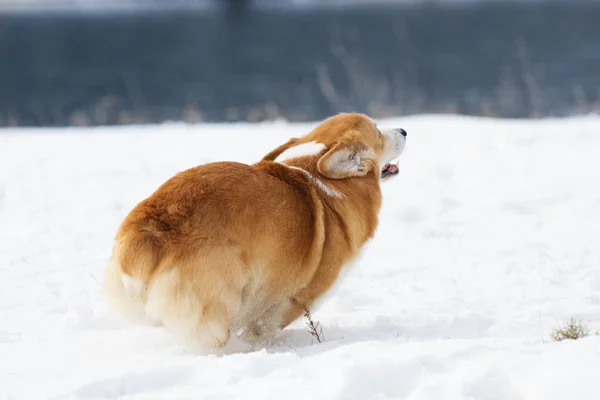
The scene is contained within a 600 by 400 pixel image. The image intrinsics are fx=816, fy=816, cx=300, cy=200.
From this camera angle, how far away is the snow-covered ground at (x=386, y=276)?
140 inches

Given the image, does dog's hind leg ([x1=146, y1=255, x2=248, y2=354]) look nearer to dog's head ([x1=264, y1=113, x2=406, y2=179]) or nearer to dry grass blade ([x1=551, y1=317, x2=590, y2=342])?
dog's head ([x1=264, y1=113, x2=406, y2=179])

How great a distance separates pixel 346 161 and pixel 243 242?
42.7 inches

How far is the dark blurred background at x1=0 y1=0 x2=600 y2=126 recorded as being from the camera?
20734 mm

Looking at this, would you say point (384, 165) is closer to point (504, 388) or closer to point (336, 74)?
point (504, 388)

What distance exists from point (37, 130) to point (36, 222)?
4503 millimetres

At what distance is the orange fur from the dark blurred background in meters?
8.16

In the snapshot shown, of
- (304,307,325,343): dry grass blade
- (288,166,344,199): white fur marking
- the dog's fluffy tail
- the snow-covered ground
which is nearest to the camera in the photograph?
the snow-covered ground

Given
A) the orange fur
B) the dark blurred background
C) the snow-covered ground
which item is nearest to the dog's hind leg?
the orange fur

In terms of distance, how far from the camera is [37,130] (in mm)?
11578

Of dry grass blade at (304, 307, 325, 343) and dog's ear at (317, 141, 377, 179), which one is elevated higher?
dog's ear at (317, 141, 377, 179)

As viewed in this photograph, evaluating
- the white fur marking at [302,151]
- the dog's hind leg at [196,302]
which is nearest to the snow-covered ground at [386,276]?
the dog's hind leg at [196,302]

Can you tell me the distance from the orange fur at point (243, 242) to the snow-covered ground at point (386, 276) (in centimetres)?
27

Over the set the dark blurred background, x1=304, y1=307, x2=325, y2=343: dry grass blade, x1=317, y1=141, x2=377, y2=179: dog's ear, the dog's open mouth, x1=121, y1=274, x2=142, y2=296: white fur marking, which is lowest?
the dark blurred background

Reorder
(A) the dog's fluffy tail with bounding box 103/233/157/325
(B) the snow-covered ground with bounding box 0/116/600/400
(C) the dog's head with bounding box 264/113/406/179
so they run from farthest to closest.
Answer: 1. (C) the dog's head with bounding box 264/113/406/179
2. (A) the dog's fluffy tail with bounding box 103/233/157/325
3. (B) the snow-covered ground with bounding box 0/116/600/400
